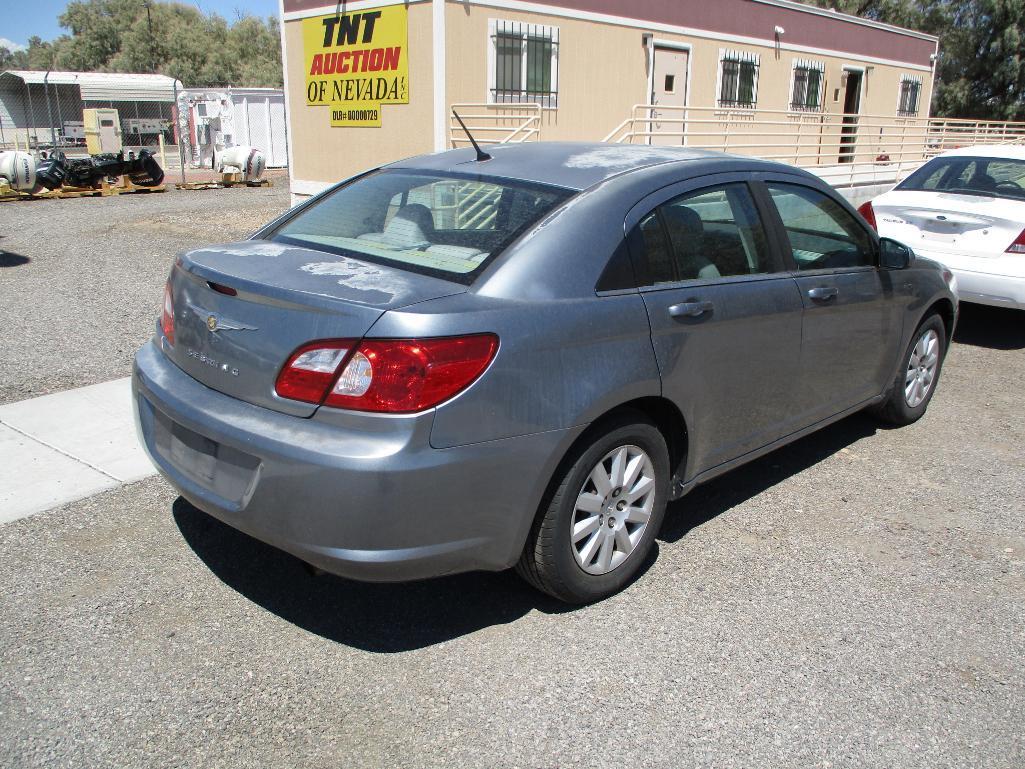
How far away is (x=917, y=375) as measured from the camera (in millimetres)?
5340

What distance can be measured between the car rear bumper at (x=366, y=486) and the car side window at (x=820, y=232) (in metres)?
1.90

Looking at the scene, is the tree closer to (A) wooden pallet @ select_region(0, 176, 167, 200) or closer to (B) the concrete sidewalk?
(A) wooden pallet @ select_region(0, 176, 167, 200)

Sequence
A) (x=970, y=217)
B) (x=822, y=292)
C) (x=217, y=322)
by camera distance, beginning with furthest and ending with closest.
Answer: (x=970, y=217) < (x=822, y=292) < (x=217, y=322)

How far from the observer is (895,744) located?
2.65 meters

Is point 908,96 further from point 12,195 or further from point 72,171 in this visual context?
point 12,195

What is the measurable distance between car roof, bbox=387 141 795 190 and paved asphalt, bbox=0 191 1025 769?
160 centimetres

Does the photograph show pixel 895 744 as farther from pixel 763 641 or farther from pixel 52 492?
pixel 52 492

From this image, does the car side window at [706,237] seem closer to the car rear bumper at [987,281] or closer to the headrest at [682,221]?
the headrest at [682,221]

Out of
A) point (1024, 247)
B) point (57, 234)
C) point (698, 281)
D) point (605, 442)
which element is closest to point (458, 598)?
point (605, 442)

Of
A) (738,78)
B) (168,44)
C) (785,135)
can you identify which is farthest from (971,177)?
(168,44)

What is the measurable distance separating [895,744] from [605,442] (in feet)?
4.23

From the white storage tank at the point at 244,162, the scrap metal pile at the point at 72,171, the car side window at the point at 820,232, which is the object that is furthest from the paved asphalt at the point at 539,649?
the white storage tank at the point at 244,162

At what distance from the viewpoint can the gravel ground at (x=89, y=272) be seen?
20.2 feet

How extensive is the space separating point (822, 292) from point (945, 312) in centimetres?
192
